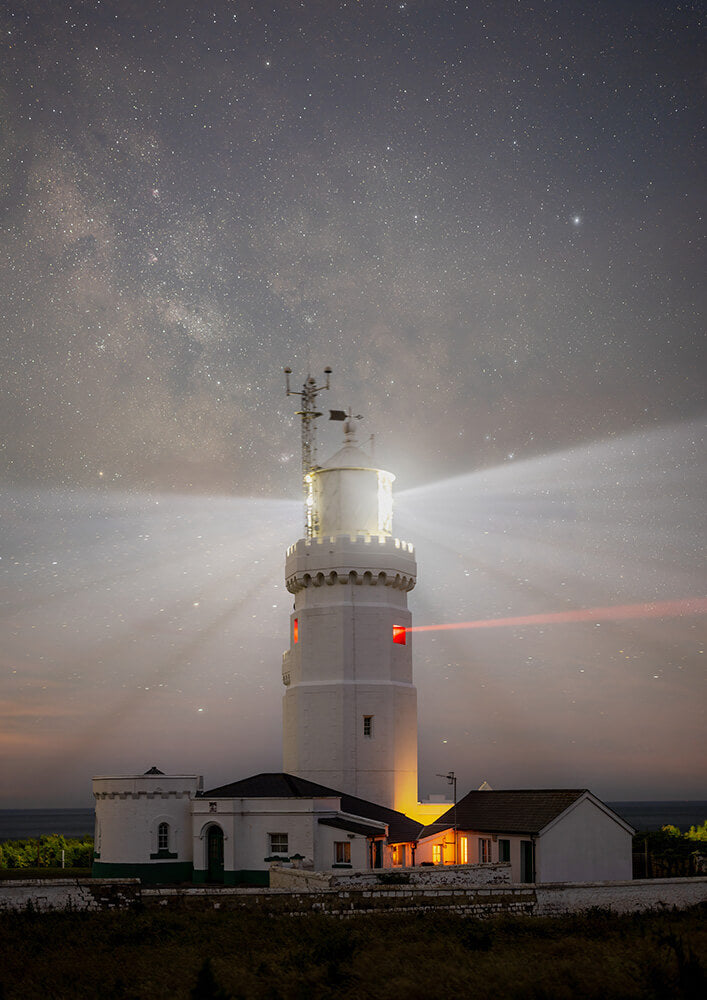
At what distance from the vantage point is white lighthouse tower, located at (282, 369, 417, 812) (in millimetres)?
46344

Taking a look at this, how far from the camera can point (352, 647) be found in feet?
155

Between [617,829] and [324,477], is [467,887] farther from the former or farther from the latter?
[324,477]

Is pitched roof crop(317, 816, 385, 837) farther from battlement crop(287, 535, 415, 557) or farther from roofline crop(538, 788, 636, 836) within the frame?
battlement crop(287, 535, 415, 557)

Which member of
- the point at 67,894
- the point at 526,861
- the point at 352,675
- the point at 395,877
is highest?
the point at 352,675

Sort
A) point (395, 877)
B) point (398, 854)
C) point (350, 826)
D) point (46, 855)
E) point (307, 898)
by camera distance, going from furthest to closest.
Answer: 1. point (46, 855)
2. point (398, 854)
3. point (350, 826)
4. point (395, 877)
5. point (307, 898)

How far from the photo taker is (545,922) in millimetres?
27938

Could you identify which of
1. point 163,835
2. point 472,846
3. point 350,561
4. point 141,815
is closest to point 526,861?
point 472,846

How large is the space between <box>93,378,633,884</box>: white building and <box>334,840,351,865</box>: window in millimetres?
36

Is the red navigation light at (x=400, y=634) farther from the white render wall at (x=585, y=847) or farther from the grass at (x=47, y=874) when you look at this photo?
the grass at (x=47, y=874)

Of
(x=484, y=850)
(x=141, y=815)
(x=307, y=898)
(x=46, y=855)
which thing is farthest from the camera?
(x=46, y=855)

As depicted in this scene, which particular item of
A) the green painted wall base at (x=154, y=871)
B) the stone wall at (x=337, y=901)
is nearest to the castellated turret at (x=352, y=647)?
the green painted wall base at (x=154, y=871)

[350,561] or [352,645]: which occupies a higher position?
[350,561]

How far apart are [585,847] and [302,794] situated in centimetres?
1042

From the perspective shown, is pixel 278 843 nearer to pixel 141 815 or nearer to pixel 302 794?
pixel 302 794
